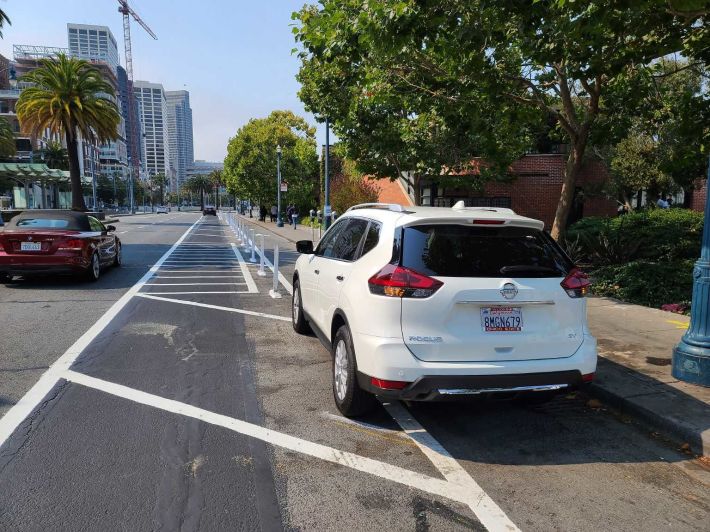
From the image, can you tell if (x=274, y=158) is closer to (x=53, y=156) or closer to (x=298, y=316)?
(x=298, y=316)

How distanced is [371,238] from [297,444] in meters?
1.77

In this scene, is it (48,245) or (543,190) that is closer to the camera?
(48,245)

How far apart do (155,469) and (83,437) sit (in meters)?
0.83

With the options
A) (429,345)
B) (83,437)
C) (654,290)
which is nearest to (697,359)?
(429,345)

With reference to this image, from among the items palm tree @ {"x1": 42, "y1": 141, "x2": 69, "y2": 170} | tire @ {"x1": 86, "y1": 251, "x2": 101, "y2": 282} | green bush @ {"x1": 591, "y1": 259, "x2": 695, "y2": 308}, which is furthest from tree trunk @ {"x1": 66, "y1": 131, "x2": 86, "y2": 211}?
palm tree @ {"x1": 42, "y1": 141, "x2": 69, "y2": 170}

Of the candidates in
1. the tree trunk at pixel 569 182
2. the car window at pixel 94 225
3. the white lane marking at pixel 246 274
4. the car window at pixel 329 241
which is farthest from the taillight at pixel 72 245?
the tree trunk at pixel 569 182

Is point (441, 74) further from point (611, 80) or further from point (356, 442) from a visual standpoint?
point (356, 442)

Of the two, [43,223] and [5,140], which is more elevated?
[5,140]

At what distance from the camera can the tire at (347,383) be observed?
14.0 ft

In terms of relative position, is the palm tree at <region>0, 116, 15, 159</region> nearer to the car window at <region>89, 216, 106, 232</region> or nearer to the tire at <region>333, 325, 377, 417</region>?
the car window at <region>89, 216, 106, 232</region>

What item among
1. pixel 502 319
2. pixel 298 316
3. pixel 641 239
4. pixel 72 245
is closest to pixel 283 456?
pixel 502 319

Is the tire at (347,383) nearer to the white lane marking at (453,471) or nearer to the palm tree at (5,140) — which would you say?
the white lane marking at (453,471)

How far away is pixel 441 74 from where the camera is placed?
9.88m

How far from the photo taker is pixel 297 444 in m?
4.00
